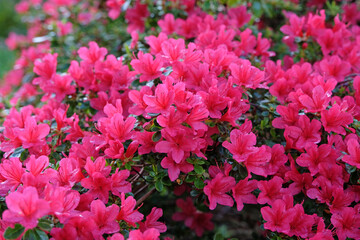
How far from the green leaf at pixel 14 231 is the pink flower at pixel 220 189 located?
0.58 meters

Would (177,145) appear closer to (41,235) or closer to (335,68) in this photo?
(41,235)

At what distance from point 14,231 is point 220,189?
67 cm

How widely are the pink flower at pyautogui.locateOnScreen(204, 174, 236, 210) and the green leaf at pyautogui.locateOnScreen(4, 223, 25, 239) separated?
23.0 inches

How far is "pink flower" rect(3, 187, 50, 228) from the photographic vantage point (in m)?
0.98

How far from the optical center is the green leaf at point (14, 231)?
104cm

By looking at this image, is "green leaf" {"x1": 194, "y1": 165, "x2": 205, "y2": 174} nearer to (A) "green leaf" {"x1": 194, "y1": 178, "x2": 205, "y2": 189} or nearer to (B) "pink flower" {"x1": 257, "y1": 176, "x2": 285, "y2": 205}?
(A) "green leaf" {"x1": 194, "y1": 178, "x2": 205, "y2": 189}

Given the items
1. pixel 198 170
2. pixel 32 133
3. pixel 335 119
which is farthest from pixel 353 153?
pixel 32 133

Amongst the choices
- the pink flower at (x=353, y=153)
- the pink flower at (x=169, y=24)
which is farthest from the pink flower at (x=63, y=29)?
the pink flower at (x=353, y=153)

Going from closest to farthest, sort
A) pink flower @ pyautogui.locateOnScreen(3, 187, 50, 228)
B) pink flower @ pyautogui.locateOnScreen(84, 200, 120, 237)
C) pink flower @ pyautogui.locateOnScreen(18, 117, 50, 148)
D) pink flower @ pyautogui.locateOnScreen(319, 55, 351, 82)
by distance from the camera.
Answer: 1. pink flower @ pyautogui.locateOnScreen(3, 187, 50, 228)
2. pink flower @ pyautogui.locateOnScreen(84, 200, 120, 237)
3. pink flower @ pyautogui.locateOnScreen(18, 117, 50, 148)
4. pink flower @ pyautogui.locateOnScreen(319, 55, 351, 82)

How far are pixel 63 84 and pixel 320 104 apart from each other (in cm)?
107

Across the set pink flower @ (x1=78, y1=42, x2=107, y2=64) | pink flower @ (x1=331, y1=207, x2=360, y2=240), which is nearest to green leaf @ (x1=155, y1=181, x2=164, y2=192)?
pink flower @ (x1=331, y1=207, x2=360, y2=240)

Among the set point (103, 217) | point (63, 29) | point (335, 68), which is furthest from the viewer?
point (63, 29)

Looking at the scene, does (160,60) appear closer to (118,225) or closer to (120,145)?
(120,145)

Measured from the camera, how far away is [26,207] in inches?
39.2
